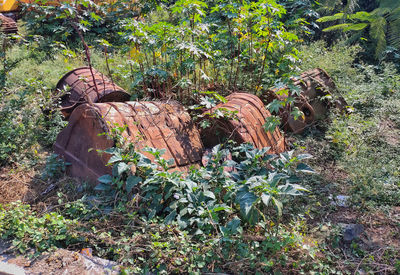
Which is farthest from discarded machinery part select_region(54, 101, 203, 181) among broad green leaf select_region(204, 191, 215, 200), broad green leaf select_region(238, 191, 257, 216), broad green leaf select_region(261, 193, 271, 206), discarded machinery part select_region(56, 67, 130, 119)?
broad green leaf select_region(261, 193, 271, 206)

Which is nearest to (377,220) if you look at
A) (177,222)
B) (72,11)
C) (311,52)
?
(177,222)

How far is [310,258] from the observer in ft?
7.64

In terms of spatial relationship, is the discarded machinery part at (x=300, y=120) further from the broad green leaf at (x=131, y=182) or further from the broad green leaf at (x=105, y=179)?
the broad green leaf at (x=105, y=179)

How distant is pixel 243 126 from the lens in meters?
3.40

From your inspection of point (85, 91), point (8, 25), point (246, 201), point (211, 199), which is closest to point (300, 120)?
point (211, 199)

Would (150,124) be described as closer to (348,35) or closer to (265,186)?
(265,186)

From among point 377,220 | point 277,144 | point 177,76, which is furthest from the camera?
point 177,76

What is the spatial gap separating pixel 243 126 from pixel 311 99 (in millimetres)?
1644

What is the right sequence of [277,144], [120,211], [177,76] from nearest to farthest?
[120,211], [277,144], [177,76]

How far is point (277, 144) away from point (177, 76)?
5.60 feet

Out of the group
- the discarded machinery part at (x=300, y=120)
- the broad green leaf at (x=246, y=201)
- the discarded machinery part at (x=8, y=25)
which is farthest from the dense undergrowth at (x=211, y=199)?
the discarded machinery part at (x=8, y=25)

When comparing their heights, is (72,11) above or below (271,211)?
above

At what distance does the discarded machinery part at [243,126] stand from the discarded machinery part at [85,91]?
4.46ft

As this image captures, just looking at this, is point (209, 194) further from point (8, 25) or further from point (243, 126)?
point (8, 25)
